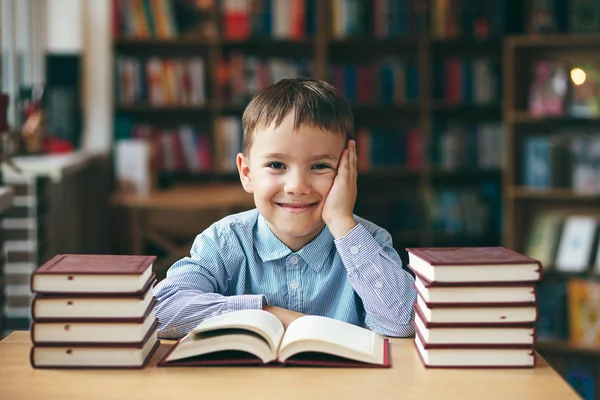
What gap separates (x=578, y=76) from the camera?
Answer: 391 centimetres

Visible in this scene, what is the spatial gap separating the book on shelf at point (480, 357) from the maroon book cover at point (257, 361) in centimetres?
7

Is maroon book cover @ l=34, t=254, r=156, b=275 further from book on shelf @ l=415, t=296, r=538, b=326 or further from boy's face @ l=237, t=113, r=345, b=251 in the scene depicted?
book on shelf @ l=415, t=296, r=538, b=326

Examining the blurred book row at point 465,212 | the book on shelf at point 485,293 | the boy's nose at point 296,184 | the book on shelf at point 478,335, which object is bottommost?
the blurred book row at point 465,212

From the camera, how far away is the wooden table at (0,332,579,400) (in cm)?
119

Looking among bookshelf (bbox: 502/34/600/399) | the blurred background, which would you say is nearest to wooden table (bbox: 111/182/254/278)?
the blurred background

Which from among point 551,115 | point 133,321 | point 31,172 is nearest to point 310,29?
point 551,115

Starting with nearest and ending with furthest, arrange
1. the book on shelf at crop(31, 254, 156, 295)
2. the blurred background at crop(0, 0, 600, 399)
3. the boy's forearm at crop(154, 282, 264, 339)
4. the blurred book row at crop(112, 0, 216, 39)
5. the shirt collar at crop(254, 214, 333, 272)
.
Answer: the book on shelf at crop(31, 254, 156, 295) < the boy's forearm at crop(154, 282, 264, 339) < the shirt collar at crop(254, 214, 333, 272) < the blurred background at crop(0, 0, 600, 399) < the blurred book row at crop(112, 0, 216, 39)

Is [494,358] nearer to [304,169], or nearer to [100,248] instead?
[304,169]

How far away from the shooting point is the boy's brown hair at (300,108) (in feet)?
5.42

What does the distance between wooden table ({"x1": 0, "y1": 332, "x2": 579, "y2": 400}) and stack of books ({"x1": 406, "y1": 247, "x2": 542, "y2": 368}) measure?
0.02m

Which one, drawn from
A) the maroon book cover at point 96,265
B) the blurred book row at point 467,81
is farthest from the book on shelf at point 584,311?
the maroon book cover at point 96,265

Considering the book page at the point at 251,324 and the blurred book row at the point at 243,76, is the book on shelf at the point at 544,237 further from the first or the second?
the book page at the point at 251,324

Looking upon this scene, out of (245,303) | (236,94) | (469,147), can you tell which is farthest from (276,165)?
(469,147)

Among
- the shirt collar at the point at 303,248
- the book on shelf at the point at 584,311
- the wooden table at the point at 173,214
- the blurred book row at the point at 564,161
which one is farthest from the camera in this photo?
the wooden table at the point at 173,214
